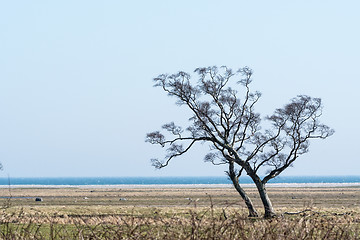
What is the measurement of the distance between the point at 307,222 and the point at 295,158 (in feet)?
84.1

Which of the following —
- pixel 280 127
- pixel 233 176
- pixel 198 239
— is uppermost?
pixel 280 127

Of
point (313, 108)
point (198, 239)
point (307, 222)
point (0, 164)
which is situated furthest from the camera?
point (0, 164)

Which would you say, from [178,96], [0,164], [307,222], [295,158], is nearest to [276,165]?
[295,158]

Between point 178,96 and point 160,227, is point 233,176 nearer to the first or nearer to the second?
point 178,96

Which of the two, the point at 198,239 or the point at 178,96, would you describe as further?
the point at 178,96

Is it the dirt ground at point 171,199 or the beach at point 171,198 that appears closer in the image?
the dirt ground at point 171,199

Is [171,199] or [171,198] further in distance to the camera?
[171,198]

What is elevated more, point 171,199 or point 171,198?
point 171,198

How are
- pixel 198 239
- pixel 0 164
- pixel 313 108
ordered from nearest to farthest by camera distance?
pixel 198 239 < pixel 313 108 < pixel 0 164

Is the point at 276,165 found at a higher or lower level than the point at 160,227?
higher

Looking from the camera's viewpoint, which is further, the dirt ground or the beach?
the beach

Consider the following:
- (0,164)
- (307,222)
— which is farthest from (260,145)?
(0,164)

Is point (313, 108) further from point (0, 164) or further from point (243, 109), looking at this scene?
point (0, 164)

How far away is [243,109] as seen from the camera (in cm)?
3606
